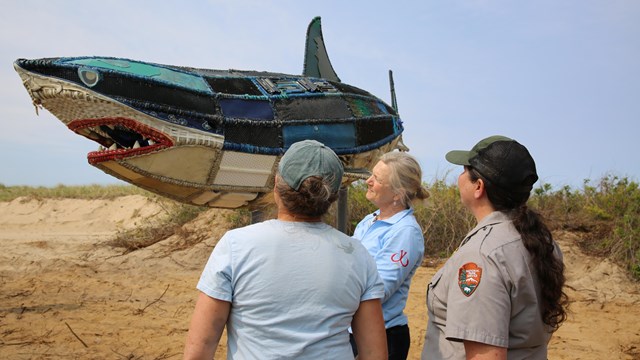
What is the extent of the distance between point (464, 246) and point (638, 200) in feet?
23.3

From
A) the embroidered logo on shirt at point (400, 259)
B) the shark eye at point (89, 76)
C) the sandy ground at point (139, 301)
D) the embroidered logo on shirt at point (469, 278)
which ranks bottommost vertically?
the sandy ground at point (139, 301)

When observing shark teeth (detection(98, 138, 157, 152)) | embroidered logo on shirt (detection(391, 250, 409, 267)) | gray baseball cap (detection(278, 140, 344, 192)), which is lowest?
embroidered logo on shirt (detection(391, 250, 409, 267))

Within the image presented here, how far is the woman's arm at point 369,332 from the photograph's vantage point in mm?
1812

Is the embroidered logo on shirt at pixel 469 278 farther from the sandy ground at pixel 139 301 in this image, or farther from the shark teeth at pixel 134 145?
the sandy ground at pixel 139 301

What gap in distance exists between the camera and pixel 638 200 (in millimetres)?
7855

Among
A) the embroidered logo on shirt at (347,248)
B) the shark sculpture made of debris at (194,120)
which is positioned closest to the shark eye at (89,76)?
the shark sculpture made of debris at (194,120)

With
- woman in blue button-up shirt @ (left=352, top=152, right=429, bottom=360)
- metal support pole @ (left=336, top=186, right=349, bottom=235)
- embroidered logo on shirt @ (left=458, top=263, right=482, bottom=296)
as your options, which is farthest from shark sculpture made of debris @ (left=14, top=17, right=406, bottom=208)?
embroidered logo on shirt @ (left=458, top=263, right=482, bottom=296)

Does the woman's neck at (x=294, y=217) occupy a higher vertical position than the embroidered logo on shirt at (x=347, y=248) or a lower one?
higher

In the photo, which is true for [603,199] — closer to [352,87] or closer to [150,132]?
[352,87]

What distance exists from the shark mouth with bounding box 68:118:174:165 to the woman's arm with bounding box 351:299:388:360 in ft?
6.07

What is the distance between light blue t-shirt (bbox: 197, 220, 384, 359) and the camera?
5.43 ft

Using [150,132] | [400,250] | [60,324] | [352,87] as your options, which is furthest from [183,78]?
[60,324]

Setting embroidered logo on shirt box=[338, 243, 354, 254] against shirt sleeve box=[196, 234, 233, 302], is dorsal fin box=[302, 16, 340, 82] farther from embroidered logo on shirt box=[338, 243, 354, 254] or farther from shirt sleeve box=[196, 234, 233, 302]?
shirt sleeve box=[196, 234, 233, 302]

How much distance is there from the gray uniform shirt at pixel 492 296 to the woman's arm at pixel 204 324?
68 centimetres
